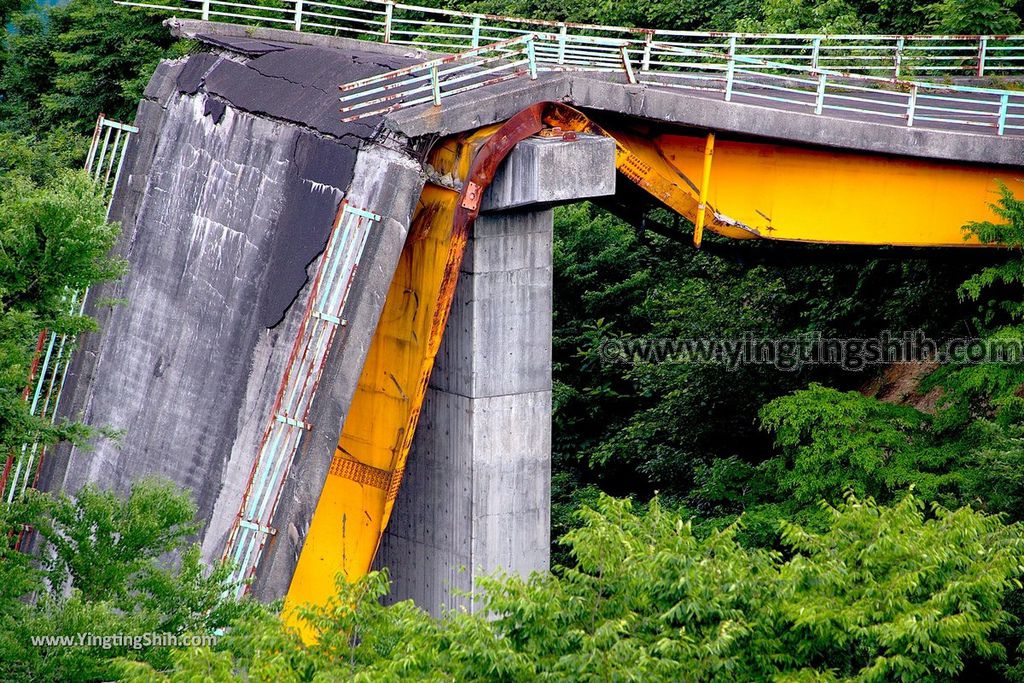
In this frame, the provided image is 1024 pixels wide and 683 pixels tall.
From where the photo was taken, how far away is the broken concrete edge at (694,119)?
14.9m

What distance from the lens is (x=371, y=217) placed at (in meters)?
14.3

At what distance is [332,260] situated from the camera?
563 inches

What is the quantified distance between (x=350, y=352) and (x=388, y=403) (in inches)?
72.2

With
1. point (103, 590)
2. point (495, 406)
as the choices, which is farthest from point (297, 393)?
point (103, 590)

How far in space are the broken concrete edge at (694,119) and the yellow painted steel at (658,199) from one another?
0.27 meters

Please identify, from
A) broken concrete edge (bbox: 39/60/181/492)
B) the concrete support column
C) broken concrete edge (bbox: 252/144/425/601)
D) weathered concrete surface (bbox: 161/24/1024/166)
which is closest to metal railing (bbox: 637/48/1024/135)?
weathered concrete surface (bbox: 161/24/1024/166)

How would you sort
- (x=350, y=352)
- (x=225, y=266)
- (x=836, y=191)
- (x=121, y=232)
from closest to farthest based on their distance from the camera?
1. (x=350, y=352)
2. (x=225, y=266)
3. (x=836, y=191)
4. (x=121, y=232)

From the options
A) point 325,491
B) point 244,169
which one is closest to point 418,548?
point 325,491

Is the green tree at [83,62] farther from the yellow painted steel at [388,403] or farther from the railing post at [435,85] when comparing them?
the railing post at [435,85]

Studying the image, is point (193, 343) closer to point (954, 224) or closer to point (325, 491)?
point (325, 491)

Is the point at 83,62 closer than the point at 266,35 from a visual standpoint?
No

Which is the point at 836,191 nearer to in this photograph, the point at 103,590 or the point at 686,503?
the point at 686,503

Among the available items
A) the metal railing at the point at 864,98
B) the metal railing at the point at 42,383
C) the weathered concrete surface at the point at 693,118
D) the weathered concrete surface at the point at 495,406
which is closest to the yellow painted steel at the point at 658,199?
the weathered concrete surface at the point at 693,118

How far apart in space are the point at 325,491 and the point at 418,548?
174 centimetres
